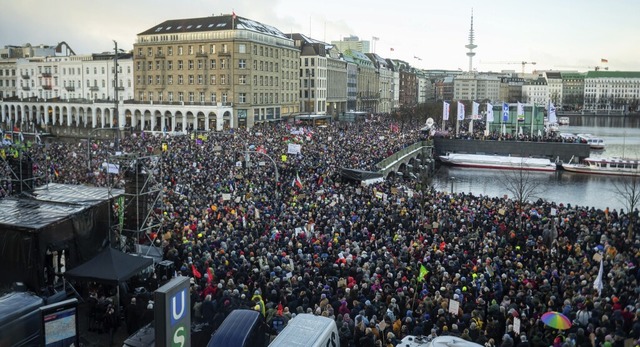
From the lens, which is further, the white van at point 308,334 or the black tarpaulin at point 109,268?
the black tarpaulin at point 109,268

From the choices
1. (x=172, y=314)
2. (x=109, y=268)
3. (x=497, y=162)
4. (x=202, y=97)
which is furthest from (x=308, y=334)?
(x=202, y=97)

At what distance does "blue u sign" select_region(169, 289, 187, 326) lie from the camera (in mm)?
8617

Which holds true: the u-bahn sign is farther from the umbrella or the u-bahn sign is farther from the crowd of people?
the umbrella

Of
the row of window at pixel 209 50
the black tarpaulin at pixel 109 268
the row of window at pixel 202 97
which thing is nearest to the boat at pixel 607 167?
the row of window at pixel 202 97

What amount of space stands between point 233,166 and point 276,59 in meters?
53.6

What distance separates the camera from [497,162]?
236 feet

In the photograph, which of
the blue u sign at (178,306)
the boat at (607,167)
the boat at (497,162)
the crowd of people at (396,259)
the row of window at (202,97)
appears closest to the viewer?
the blue u sign at (178,306)

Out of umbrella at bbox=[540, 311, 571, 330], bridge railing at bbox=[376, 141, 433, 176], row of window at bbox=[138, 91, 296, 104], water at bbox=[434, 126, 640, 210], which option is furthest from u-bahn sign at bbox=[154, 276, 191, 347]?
row of window at bbox=[138, 91, 296, 104]

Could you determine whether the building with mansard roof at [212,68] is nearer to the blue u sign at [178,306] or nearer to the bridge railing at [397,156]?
the bridge railing at [397,156]

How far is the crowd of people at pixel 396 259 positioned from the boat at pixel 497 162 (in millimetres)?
41098

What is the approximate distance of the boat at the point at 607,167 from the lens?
215ft

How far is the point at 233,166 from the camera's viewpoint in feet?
126

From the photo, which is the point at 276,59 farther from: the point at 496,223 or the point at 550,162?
the point at 496,223

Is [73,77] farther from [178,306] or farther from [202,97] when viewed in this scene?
[178,306]
